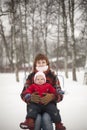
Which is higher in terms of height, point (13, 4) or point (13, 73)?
point (13, 4)

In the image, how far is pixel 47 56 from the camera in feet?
5.19

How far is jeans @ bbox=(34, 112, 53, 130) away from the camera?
4.89 ft

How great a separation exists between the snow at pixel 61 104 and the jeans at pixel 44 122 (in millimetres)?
98

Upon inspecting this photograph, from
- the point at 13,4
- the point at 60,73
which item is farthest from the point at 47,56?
the point at 13,4

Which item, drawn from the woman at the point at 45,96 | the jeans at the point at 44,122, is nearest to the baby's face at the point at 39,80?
the woman at the point at 45,96

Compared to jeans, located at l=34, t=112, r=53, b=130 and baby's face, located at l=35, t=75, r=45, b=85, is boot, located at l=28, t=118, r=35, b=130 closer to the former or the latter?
jeans, located at l=34, t=112, r=53, b=130

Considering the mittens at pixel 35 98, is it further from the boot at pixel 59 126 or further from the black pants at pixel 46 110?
the boot at pixel 59 126

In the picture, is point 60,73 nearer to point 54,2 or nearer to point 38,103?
point 38,103

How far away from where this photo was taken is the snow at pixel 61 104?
154 centimetres

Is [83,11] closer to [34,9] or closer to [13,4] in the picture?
[34,9]

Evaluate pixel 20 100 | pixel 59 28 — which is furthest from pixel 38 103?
pixel 59 28

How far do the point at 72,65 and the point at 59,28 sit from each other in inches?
8.4

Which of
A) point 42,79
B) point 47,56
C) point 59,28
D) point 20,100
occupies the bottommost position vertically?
point 20,100

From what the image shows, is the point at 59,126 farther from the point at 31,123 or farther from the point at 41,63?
the point at 41,63
